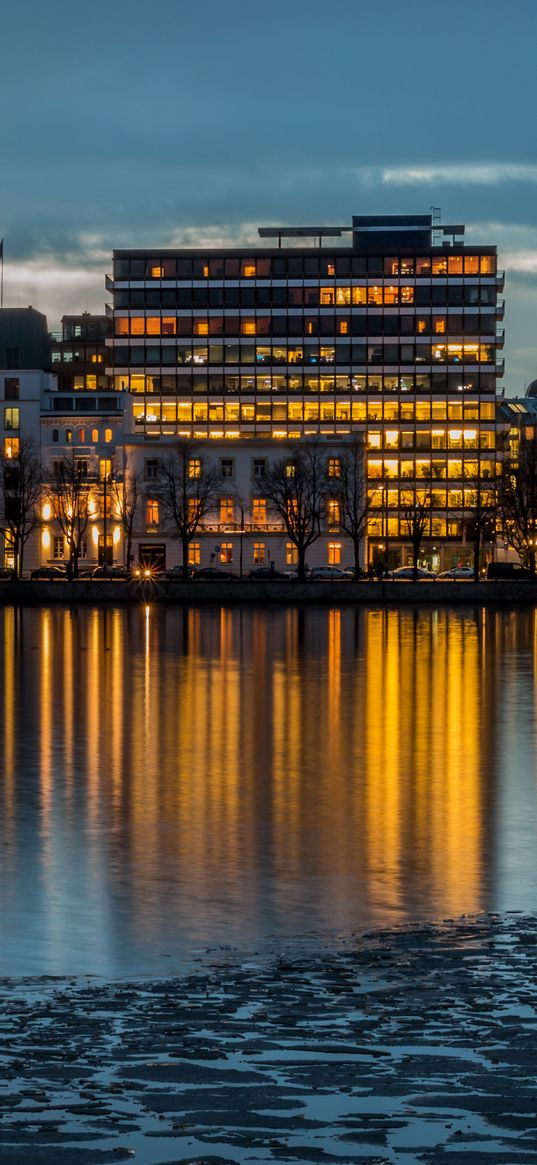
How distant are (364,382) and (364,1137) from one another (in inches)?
6687

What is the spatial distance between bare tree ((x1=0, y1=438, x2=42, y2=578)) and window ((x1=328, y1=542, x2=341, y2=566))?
2771cm

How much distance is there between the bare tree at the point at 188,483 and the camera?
144500 millimetres

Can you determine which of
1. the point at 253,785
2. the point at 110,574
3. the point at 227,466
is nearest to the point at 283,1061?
the point at 253,785

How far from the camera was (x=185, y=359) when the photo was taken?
178 meters

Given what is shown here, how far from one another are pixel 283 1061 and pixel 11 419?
483 ft

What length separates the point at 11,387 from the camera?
516 feet

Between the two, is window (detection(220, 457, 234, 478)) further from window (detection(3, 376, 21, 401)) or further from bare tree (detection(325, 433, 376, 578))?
window (detection(3, 376, 21, 401))

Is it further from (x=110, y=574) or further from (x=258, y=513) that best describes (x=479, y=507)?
(x=110, y=574)

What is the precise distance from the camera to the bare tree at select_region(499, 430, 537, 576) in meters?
127

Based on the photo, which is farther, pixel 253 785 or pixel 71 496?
pixel 71 496

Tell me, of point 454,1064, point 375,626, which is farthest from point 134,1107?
point 375,626

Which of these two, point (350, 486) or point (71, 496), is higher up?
point (350, 486)

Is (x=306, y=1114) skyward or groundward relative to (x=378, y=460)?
groundward

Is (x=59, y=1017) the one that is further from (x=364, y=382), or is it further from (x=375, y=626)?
(x=364, y=382)
